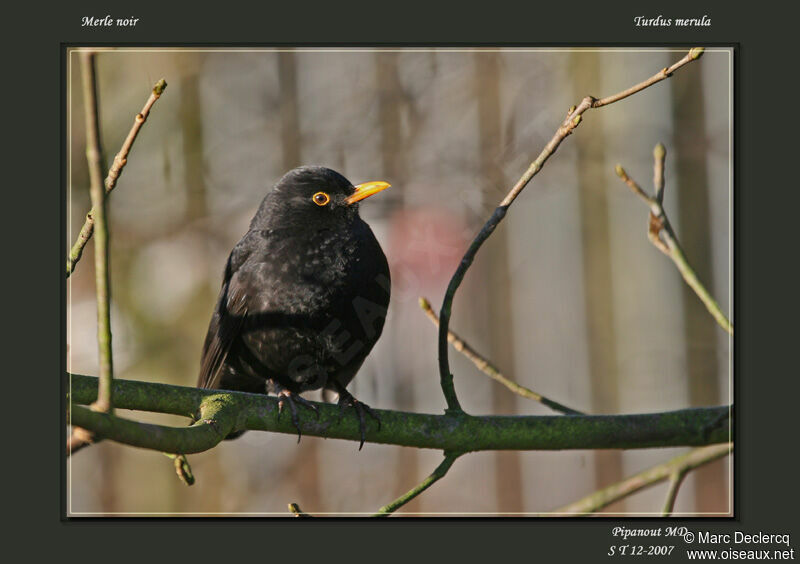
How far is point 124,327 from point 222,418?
3002 millimetres

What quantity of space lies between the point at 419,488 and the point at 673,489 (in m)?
0.94

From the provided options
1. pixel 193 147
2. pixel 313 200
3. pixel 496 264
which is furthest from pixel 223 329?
pixel 496 264

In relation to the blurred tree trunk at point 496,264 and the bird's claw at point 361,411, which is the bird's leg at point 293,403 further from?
the blurred tree trunk at point 496,264

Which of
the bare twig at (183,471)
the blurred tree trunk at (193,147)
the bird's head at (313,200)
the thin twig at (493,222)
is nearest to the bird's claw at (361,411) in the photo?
the thin twig at (493,222)

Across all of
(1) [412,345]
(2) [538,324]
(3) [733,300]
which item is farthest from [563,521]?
(2) [538,324]

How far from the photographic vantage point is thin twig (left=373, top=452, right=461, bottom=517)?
2646 mm

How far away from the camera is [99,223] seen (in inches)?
72.4

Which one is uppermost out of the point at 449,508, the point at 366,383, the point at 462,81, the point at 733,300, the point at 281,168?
the point at 462,81

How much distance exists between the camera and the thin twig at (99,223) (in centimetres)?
181

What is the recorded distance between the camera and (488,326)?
5426mm

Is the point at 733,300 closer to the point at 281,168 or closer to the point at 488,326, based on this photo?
the point at 488,326

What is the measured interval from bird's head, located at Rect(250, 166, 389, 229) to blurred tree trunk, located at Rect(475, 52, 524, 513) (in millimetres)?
1346

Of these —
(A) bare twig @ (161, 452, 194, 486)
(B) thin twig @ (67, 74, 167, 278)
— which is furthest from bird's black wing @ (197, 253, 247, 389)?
(B) thin twig @ (67, 74, 167, 278)

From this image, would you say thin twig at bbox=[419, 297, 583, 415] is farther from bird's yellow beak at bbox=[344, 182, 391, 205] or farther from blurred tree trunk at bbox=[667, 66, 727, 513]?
blurred tree trunk at bbox=[667, 66, 727, 513]
